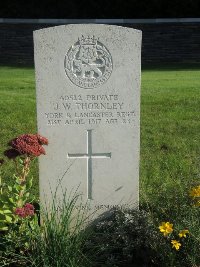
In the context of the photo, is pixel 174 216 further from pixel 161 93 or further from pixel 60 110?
pixel 161 93

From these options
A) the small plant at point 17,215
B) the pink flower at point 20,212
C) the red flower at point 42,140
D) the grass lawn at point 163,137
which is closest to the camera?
the pink flower at point 20,212

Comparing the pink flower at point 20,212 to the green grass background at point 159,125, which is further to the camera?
the green grass background at point 159,125

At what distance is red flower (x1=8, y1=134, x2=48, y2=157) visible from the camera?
147 inches

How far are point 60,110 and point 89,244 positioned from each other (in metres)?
1.00

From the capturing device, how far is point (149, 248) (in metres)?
3.83

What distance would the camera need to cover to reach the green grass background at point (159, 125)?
545 cm

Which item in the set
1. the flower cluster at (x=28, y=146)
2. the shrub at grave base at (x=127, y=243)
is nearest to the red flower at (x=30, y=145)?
the flower cluster at (x=28, y=146)

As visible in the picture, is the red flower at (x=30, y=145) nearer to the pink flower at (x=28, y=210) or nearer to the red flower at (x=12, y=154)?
the red flower at (x=12, y=154)

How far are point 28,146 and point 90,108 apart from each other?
0.56 meters

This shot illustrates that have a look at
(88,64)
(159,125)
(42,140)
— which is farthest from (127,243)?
(159,125)

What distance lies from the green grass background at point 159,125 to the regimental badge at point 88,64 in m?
1.13

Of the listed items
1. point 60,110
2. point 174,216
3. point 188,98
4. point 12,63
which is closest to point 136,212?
point 174,216

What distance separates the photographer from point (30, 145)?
12.3 feet
